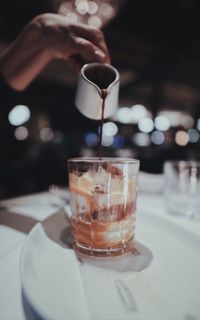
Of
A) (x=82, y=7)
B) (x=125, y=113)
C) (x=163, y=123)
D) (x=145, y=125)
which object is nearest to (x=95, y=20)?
(x=82, y=7)

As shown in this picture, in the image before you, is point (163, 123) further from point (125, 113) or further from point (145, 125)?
point (125, 113)

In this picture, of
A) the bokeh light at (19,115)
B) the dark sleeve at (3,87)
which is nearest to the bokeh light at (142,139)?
the bokeh light at (19,115)

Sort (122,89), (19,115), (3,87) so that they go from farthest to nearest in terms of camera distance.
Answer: (19,115) < (122,89) < (3,87)

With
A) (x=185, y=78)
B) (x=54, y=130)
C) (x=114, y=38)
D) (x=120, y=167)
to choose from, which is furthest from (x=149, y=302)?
(x=54, y=130)

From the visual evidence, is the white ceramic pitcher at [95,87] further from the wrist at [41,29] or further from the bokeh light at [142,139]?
the bokeh light at [142,139]

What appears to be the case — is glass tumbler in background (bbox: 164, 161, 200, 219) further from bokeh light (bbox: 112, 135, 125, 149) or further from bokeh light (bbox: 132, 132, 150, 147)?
bokeh light (bbox: 132, 132, 150, 147)

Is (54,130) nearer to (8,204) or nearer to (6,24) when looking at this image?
(6,24)
